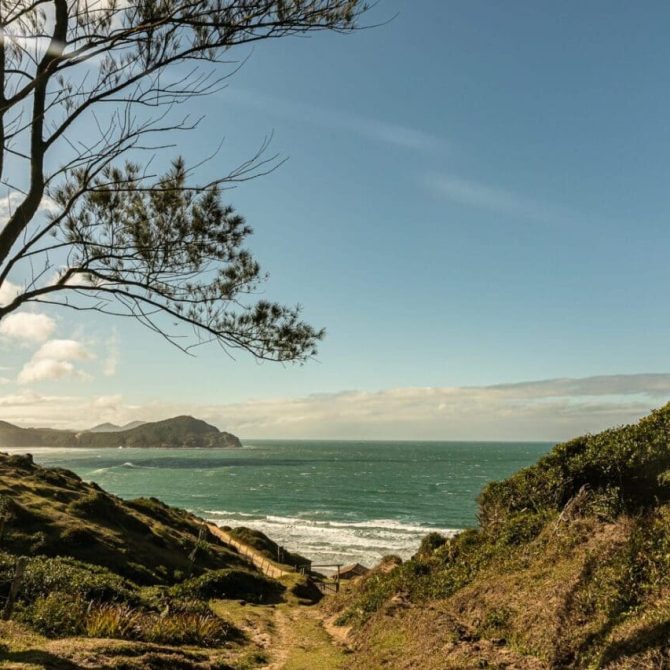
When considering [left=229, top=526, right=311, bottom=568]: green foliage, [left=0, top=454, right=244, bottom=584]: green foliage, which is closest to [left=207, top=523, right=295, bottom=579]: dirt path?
[left=229, top=526, right=311, bottom=568]: green foliage

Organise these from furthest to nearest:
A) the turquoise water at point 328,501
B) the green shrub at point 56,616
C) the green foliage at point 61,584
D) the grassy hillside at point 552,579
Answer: the turquoise water at point 328,501
the green foliage at point 61,584
the green shrub at point 56,616
the grassy hillside at point 552,579

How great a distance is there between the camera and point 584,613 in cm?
966

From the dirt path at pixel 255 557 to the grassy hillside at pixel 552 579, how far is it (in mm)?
16183

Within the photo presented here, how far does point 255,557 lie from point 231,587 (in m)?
15.5

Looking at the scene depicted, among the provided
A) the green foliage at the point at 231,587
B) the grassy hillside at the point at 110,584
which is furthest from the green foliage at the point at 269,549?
the green foliage at the point at 231,587

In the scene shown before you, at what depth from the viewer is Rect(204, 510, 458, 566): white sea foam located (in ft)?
159

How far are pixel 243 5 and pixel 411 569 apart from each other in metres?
16.6

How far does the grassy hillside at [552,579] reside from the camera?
8.97 metres

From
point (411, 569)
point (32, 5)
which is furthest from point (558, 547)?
point (32, 5)

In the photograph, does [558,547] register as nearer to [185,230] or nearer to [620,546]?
[620,546]

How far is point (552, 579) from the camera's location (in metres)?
11.5

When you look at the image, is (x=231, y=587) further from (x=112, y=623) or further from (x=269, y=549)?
(x=269, y=549)

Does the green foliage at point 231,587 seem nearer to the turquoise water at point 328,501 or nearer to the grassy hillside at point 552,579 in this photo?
the grassy hillside at point 552,579

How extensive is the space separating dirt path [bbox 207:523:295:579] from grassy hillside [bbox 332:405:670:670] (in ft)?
53.1
